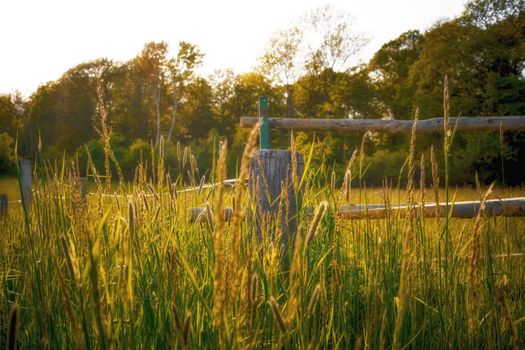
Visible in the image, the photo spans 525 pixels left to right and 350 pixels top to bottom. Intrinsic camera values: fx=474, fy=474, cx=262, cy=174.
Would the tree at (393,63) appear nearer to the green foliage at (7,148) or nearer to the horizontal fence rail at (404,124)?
the green foliage at (7,148)

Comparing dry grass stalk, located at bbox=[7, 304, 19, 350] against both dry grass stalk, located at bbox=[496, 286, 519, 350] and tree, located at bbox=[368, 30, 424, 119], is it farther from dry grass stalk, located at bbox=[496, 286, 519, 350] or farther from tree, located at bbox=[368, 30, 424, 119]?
tree, located at bbox=[368, 30, 424, 119]

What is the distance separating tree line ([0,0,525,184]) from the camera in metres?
19.1

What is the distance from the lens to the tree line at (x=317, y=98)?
19078mm

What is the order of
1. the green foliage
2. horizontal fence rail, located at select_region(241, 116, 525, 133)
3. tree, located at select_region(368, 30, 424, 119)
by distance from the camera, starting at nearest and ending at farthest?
the green foliage
horizontal fence rail, located at select_region(241, 116, 525, 133)
tree, located at select_region(368, 30, 424, 119)

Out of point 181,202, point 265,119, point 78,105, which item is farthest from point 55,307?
point 78,105

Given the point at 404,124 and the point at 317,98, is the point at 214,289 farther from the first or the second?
the point at 317,98

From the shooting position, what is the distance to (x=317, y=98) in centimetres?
3312

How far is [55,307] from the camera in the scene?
161cm

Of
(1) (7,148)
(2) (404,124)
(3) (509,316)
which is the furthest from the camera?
(1) (7,148)

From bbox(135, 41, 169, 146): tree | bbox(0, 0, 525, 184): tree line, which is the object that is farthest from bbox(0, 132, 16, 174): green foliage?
bbox(135, 41, 169, 146): tree

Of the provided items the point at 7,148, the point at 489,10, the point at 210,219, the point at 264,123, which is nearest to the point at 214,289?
the point at 210,219

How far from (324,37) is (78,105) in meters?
21.5

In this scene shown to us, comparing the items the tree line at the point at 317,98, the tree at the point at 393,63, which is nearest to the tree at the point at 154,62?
the tree line at the point at 317,98

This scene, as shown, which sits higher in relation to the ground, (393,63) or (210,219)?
(393,63)
